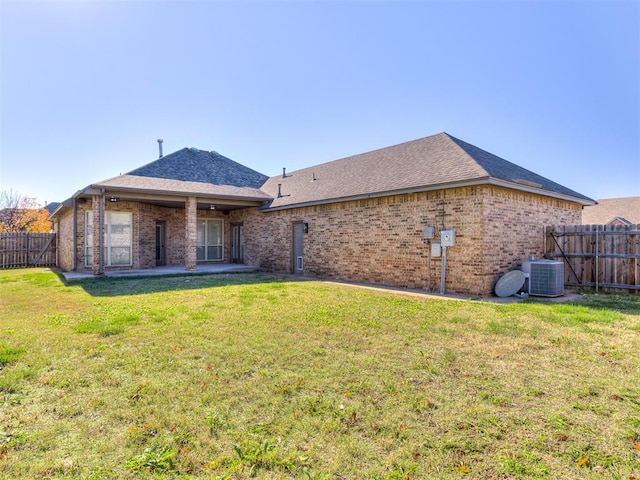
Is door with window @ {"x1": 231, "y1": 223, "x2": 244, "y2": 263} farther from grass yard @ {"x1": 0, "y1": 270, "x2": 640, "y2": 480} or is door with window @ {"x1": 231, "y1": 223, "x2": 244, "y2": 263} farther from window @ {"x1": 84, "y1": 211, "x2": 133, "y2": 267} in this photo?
grass yard @ {"x1": 0, "y1": 270, "x2": 640, "y2": 480}

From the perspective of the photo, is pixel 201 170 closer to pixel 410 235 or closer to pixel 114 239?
pixel 114 239

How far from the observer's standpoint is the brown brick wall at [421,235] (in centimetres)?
895

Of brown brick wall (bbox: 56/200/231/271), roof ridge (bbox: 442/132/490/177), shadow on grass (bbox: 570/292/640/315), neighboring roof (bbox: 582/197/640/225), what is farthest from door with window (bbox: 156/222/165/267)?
neighboring roof (bbox: 582/197/640/225)

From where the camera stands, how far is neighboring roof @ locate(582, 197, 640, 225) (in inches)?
984

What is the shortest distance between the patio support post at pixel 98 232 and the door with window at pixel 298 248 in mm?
7370

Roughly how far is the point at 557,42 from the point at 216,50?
11.1 m

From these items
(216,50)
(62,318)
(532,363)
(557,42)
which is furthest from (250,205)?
(532,363)

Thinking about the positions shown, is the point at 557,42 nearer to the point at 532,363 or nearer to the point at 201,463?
the point at 532,363

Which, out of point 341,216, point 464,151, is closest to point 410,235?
point 341,216

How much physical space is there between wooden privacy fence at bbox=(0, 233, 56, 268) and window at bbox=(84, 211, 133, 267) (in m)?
6.85

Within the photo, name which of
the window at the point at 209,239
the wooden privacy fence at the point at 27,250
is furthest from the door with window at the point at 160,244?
the wooden privacy fence at the point at 27,250

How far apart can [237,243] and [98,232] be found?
7.48 meters

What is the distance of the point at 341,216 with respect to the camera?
41.2 ft

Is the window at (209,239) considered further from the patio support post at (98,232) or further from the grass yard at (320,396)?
the grass yard at (320,396)
